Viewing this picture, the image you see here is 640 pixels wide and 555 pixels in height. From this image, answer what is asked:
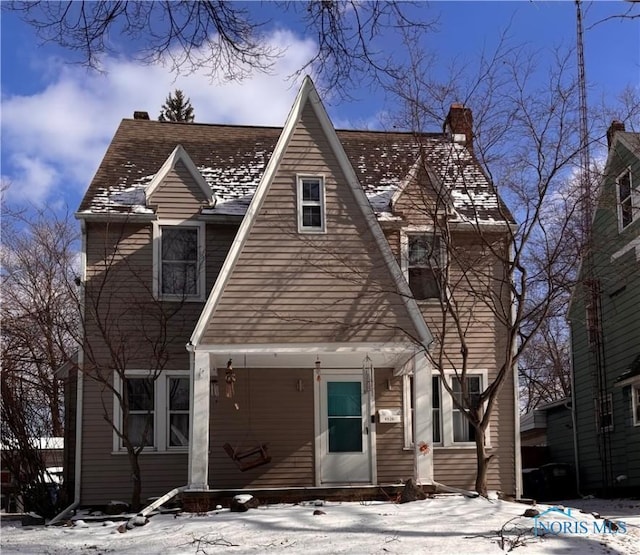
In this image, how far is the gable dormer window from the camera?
584 inches

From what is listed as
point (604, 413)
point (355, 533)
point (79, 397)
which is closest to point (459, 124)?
point (355, 533)

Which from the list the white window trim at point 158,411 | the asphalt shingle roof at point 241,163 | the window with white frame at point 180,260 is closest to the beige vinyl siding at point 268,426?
the white window trim at point 158,411

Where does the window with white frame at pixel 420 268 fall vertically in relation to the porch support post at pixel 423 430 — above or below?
above

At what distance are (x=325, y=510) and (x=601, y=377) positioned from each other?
12325mm

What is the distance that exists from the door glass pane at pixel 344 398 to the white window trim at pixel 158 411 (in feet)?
8.88

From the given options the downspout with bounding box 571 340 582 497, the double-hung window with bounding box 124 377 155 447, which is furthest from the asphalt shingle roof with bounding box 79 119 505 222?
the downspout with bounding box 571 340 582 497

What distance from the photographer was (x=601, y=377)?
2175 centimetres

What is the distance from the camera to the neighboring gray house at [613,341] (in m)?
19.2

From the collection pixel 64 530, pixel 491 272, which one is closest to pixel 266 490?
pixel 64 530

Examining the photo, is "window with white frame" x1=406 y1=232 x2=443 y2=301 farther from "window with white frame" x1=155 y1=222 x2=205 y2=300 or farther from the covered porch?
"window with white frame" x1=155 y1=222 x2=205 y2=300

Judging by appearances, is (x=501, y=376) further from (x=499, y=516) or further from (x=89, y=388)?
(x=89, y=388)

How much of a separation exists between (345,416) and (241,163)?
593cm

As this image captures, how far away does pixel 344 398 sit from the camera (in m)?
15.9

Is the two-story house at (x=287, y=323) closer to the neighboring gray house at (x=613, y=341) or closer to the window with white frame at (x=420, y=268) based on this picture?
the window with white frame at (x=420, y=268)
